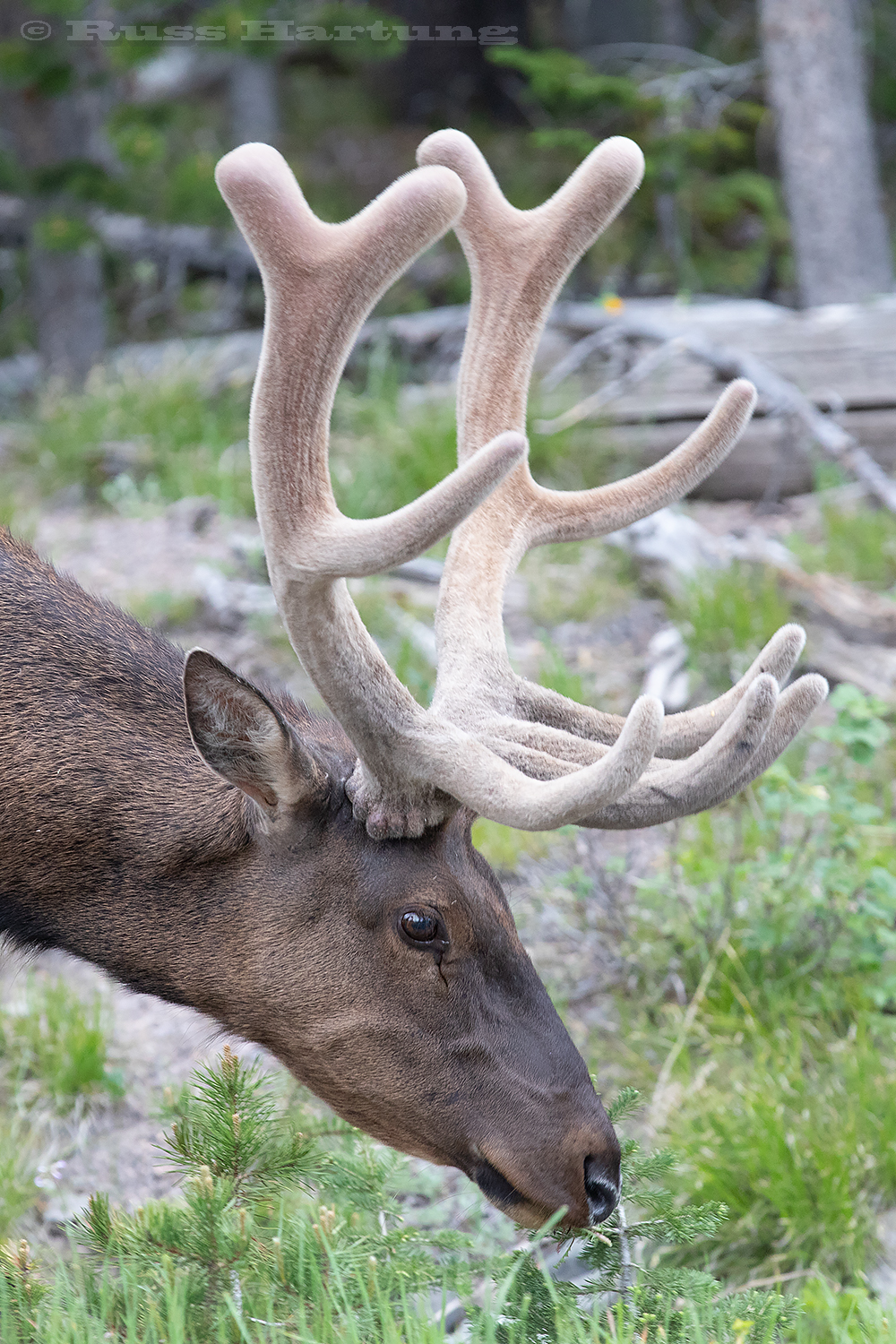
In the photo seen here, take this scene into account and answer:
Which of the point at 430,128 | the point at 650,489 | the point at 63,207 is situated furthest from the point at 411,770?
the point at 430,128

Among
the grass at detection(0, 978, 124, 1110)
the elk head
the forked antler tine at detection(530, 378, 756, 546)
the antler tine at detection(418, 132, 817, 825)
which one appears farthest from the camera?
the grass at detection(0, 978, 124, 1110)

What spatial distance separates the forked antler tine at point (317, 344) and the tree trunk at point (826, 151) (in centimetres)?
723

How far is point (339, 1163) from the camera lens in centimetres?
236

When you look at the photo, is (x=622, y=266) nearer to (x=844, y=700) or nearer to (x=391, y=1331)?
(x=844, y=700)

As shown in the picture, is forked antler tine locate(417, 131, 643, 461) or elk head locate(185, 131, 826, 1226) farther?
forked antler tine locate(417, 131, 643, 461)

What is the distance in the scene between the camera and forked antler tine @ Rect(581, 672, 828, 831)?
2.32 metres

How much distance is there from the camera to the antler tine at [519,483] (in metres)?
2.64

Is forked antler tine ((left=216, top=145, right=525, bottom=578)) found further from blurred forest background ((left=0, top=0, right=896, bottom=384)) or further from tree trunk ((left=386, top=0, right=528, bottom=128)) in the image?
tree trunk ((left=386, top=0, right=528, bottom=128))

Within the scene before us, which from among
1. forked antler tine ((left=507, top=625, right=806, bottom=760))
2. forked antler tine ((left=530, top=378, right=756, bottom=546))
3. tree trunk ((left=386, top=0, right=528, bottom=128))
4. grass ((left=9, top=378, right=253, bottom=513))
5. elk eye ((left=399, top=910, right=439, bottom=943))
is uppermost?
tree trunk ((left=386, top=0, right=528, bottom=128))

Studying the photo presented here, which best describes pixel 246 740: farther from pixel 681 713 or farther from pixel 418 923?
pixel 681 713

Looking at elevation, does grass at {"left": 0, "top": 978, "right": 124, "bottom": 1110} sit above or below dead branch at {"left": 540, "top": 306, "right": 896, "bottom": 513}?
below

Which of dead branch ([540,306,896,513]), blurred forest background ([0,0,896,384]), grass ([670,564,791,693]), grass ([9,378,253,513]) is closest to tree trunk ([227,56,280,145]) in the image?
blurred forest background ([0,0,896,384])

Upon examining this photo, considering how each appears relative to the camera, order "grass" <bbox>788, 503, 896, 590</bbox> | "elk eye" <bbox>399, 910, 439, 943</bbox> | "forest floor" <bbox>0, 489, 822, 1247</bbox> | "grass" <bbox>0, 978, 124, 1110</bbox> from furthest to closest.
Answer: "grass" <bbox>788, 503, 896, 590</bbox> → "grass" <bbox>0, 978, 124, 1110</bbox> → "forest floor" <bbox>0, 489, 822, 1247</bbox> → "elk eye" <bbox>399, 910, 439, 943</bbox>

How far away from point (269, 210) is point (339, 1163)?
1.64 m
